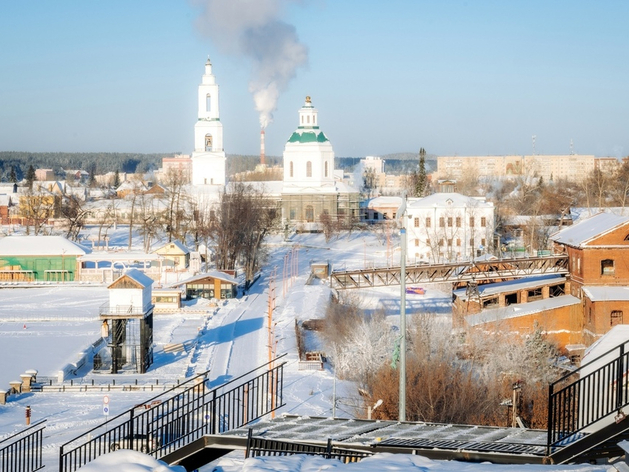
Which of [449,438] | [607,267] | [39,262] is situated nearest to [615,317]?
[607,267]

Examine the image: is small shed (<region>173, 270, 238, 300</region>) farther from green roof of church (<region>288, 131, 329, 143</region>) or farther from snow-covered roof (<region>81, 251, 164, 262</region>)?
green roof of church (<region>288, 131, 329, 143</region>)

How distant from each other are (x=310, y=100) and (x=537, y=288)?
47.3 metres

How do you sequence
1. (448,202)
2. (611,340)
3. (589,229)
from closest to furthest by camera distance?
(611,340) < (589,229) < (448,202)

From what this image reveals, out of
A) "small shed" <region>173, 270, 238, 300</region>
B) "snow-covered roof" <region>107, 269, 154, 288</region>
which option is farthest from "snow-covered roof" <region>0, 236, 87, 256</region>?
"snow-covered roof" <region>107, 269, 154, 288</region>

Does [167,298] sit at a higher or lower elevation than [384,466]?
lower

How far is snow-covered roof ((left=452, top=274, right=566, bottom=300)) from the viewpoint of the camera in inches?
1123

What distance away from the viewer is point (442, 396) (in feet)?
54.9

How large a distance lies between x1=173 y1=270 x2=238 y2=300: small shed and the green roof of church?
111 ft

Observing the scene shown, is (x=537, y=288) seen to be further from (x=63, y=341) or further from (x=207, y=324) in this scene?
(x=63, y=341)

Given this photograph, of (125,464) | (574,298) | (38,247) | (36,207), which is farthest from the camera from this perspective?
(36,207)

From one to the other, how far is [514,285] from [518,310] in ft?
9.31

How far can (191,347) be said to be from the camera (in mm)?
28781

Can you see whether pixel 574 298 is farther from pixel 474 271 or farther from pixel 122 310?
pixel 122 310

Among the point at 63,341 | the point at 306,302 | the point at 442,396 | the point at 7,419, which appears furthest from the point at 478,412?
the point at 306,302
